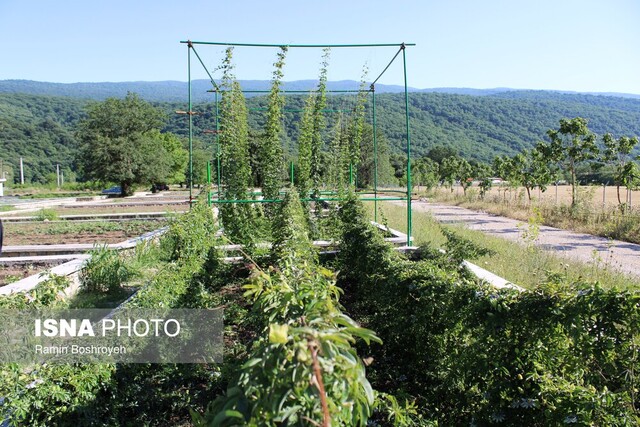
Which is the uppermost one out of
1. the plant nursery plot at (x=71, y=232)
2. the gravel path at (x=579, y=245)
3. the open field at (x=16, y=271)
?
the plant nursery plot at (x=71, y=232)

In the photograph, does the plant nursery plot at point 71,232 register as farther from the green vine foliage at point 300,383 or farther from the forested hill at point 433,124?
the forested hill at point 433,124

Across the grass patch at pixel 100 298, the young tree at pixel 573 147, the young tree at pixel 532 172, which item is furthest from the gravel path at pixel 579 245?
the grass patch at pixel 100 298

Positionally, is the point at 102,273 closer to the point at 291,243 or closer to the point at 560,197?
the point at 291,243

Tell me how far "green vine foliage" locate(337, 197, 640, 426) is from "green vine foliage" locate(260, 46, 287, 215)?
5825 millimetres

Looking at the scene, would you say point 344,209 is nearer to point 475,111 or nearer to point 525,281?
point 525,281

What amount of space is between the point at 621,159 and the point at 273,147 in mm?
12057

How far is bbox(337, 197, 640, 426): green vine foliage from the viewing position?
2.66 metres

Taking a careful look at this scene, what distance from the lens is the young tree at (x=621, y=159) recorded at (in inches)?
579

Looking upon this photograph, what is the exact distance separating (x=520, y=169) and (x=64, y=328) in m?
22.8

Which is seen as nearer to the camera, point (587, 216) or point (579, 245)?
point (579, 245)

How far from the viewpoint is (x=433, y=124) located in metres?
95.4

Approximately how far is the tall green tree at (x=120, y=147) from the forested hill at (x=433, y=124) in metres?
23.1

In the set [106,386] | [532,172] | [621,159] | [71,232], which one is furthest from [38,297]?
[532,172]

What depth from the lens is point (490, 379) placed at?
3.13m
